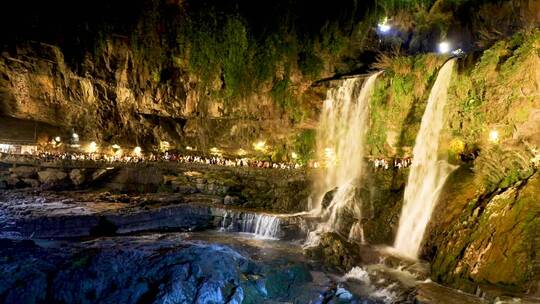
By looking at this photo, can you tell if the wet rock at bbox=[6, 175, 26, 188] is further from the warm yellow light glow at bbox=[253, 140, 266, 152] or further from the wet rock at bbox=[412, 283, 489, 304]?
the wet rock at bbox=[412, 283, 489, 304]

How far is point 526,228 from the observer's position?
11781 mm

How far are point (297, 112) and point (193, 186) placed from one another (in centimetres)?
934

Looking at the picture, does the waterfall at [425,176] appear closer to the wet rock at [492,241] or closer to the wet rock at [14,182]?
the wet rock at [492,241]

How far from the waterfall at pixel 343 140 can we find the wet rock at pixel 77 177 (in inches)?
691

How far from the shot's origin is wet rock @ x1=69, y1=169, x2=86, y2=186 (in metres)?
28.8

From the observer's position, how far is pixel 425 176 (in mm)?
17359

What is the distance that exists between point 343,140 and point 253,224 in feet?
30.1

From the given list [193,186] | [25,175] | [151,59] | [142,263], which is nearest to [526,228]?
[142,263]

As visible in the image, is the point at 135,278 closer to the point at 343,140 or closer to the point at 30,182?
the point at 343,140

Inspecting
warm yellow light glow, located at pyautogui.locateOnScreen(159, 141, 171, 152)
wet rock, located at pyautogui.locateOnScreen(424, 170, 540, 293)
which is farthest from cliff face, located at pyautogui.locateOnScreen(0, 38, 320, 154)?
wet rock, located at pyautogui.locateOnScreen(424, 170, 540, 293)

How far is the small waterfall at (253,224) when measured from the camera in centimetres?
1925

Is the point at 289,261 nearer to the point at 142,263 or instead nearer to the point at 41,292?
the point at 142,263

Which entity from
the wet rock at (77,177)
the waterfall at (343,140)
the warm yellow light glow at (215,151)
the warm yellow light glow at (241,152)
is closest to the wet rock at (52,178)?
the wet rock at (77,177)

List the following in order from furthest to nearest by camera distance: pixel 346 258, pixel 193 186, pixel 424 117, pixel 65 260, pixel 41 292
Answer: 1. pixel 193 186
2. pixel 424 117
3. pixel 346 258
4. pixel 65 260
5. pixel 41 292
